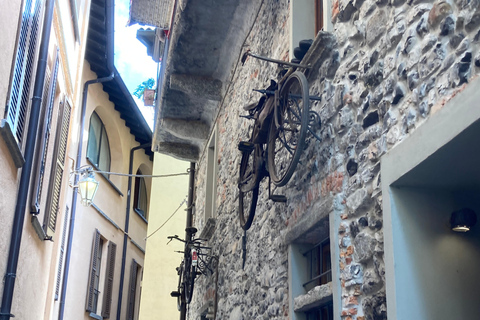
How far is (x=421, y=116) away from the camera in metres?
2.93

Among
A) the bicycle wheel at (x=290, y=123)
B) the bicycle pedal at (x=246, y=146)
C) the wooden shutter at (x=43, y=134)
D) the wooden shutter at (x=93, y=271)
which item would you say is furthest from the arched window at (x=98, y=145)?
the bicycle wheel at (x=290, y=123)

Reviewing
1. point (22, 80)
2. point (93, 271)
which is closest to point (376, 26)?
point (22, 80)

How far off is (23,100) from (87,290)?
8194mm

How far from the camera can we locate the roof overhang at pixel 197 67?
7.71m

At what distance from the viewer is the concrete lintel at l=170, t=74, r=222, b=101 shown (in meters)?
8.85

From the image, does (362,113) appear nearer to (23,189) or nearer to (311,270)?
(311,270)

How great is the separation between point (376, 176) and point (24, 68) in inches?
138

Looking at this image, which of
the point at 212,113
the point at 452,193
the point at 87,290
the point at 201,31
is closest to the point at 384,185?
the point at 452,193

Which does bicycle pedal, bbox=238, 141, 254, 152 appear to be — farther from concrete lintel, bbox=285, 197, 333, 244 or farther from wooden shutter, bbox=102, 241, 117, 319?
wooden shutter, bbox=102, 241, 117, 319

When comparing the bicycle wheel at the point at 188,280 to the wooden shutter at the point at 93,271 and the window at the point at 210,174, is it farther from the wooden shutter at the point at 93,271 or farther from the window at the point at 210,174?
the wooden shutter at the point at 93,271

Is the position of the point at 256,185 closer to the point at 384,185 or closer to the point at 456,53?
the point at 384,185

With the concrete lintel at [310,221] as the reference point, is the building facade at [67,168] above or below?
above

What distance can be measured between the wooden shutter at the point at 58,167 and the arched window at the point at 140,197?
7.95 metres

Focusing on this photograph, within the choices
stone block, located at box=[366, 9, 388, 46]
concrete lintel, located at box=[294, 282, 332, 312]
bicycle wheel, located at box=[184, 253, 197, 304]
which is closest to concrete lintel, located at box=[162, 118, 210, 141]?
bicycle wheel, located at box=[184, 253, 197, 304]
